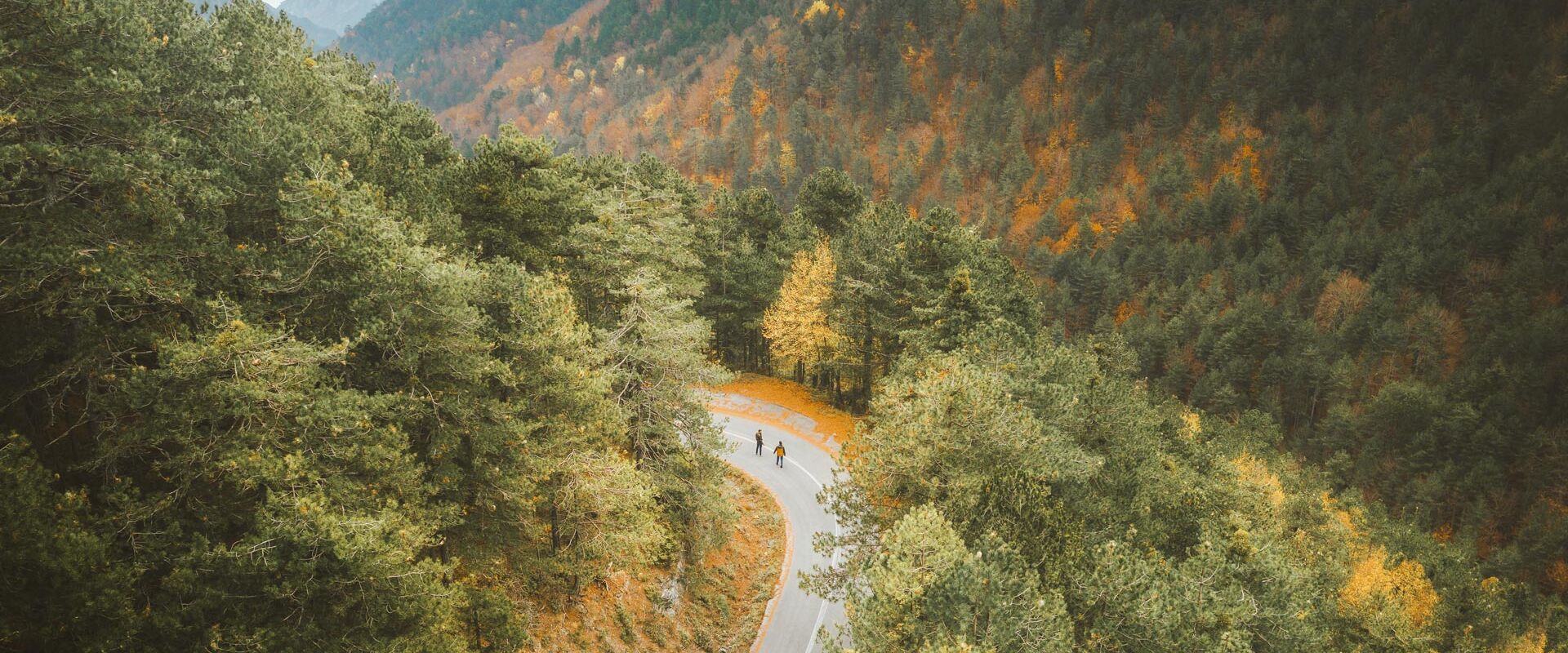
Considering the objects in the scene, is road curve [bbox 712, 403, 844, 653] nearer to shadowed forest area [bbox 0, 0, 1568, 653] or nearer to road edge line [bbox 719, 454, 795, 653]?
road edge line [bbox 719, 454, 795, 653]

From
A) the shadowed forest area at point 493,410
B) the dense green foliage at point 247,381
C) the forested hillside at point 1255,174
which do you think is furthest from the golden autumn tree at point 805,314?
the dense green foliage at point 247,381

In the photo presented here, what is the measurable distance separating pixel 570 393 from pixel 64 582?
26.4 ft

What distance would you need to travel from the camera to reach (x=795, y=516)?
97.0 feet

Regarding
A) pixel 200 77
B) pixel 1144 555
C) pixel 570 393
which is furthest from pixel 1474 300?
pixel 200 77

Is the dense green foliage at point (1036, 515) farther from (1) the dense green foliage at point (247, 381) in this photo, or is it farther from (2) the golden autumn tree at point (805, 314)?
(1) the dense green foliage at point (247, 381)

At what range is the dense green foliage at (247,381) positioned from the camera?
30.6ft

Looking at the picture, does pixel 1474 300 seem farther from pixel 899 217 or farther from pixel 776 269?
pixel 776 269

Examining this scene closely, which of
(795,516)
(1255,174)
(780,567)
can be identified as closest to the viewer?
(780,567)

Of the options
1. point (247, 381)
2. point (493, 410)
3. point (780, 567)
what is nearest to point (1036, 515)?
point (493, 410)

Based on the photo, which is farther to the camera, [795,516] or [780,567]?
[795,516]

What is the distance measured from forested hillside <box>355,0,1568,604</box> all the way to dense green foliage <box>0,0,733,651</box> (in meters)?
26.2

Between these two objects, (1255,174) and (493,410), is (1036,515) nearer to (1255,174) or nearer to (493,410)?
(493,410)

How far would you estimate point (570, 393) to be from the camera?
15094 millimetres

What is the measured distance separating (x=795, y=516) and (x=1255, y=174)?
114 m
